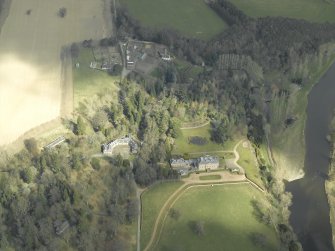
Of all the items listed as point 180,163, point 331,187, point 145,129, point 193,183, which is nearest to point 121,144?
point 145,129

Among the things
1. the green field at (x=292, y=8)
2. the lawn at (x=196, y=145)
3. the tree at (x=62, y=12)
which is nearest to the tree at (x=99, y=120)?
the lawn at (x=196, y=145)

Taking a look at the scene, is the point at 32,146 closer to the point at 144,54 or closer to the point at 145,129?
the point at 145,129

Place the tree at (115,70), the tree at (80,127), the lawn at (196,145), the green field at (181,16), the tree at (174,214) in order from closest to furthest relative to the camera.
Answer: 1. the tree at (174,214)
2. the lawn at (196,145)
3. the tree at (80,127)
4. the tree at (115,70)
5. the green field at (181,16)

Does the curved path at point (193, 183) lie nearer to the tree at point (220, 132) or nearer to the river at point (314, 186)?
the tree at point (220, 132)

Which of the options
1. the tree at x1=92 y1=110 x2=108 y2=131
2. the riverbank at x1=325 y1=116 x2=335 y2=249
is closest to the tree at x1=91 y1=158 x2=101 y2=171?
the tree at x1=92 y1=110 x2=108 y2=131

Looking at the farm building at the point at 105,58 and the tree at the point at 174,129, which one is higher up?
the farm building at the point at 105,58

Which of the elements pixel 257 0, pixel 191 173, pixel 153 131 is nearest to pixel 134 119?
pixel 153 131

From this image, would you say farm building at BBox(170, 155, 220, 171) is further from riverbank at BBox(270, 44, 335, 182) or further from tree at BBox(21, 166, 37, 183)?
tree at BBox(21, 166, 37, 183)
